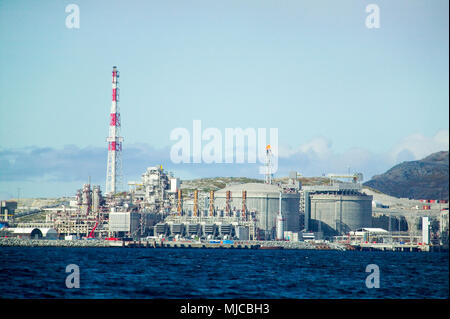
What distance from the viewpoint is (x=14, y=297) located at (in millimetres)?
62062

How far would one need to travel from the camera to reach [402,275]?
313 ft
